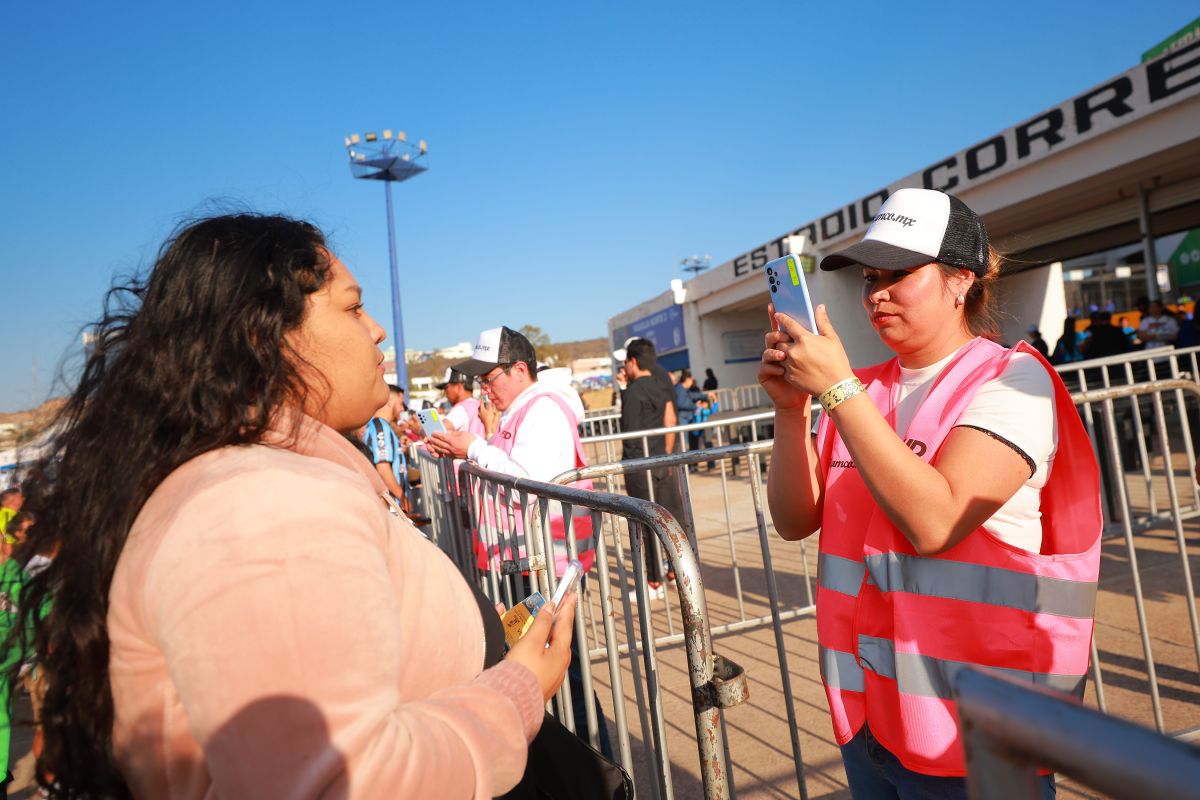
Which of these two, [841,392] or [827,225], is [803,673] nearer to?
[841,392]

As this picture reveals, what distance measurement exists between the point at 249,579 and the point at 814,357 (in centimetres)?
117

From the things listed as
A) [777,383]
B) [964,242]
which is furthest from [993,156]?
[777,383]

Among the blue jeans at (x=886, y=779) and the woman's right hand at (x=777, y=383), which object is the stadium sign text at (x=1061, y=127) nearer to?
the woman's right hand at (x=777, y=383)

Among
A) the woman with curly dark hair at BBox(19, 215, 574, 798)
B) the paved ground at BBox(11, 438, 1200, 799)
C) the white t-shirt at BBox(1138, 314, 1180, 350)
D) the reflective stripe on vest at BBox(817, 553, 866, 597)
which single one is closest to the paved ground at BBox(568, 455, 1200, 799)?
the paved ground at BBox(11, 438, 1200, 799)

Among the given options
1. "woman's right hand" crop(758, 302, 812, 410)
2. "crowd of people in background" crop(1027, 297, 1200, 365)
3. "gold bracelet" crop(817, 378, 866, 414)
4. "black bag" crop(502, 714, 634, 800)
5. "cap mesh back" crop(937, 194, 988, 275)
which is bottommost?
"black bag" crop(502, 714, 634, 800)

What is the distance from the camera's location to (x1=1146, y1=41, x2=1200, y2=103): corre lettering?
947cm

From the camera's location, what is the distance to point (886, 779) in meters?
1.70

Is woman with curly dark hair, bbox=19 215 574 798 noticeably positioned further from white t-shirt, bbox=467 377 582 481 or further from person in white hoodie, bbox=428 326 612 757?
white t-shirt, bbox=467 377 582 481

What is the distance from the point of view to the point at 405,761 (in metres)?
0.94

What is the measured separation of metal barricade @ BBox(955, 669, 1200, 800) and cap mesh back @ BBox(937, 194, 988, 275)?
131 cm

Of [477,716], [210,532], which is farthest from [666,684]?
[210,532]

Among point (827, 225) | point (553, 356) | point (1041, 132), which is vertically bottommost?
point (1041, 132)

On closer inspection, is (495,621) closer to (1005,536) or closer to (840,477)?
(840,477)

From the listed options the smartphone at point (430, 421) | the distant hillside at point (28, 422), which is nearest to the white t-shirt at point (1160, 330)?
the smartphone at point (430, 421)
